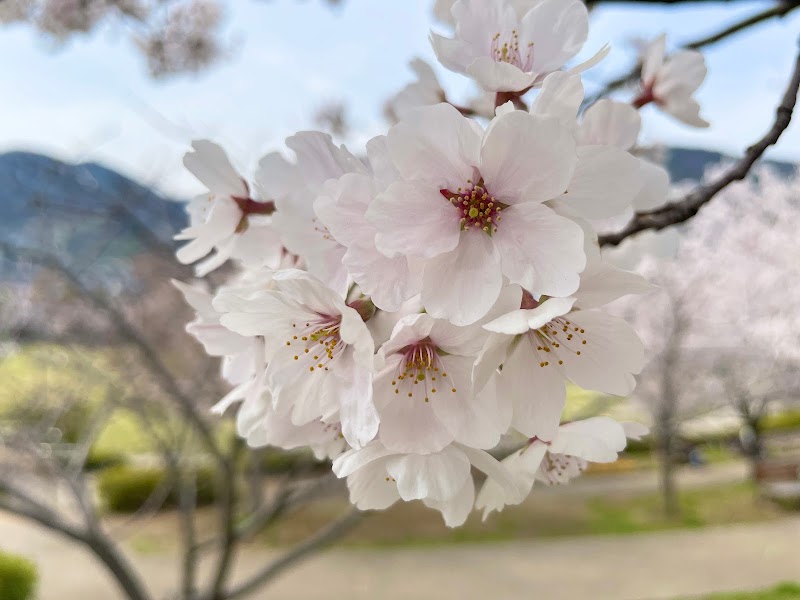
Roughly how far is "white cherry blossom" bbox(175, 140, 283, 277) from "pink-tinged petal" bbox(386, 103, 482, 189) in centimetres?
17

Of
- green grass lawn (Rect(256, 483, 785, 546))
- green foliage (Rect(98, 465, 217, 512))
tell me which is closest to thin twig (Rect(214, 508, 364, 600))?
green grass lawn (Rect(256, 483, 785, 546))

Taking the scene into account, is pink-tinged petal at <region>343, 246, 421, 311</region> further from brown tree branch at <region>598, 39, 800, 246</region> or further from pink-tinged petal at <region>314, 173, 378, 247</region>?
brown tree branch at <region>598, 39, 800, 246</region>

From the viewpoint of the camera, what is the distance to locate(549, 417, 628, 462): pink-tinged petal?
0.48 m

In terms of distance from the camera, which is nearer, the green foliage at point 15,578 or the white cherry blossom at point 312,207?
the white cherry blossom at point 312,207

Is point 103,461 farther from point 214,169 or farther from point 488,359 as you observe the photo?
point 488,359

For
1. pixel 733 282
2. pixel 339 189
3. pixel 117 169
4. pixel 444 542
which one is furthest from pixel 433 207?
pixel 733 282

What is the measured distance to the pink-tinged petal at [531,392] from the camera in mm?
425

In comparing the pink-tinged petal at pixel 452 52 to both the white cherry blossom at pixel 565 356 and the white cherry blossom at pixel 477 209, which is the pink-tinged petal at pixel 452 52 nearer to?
the white cherry blossom at pixel 477 209

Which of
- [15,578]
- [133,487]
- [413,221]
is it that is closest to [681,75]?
[413,221]

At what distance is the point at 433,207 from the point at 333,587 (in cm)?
590

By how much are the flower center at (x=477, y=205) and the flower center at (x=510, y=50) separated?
0.13 m

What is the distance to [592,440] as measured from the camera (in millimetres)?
492

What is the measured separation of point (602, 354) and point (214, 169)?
0.36m

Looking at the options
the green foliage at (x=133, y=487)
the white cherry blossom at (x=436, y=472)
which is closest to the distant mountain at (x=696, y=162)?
A: the white cherry blossom at (x=436, y=472)
